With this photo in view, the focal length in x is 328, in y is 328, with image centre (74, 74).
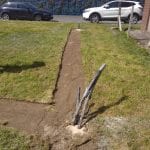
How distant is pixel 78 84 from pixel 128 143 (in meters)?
2.90

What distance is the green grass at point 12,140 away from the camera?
547 cm

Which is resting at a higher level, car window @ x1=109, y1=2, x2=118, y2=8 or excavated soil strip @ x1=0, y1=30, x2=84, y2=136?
car window @ x1=109, y1=2, x2=118, y2=8

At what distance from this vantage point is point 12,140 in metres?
5.65

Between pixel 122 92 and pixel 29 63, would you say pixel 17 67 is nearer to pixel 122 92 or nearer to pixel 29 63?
pixel 29 63

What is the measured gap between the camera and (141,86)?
833 centimetres

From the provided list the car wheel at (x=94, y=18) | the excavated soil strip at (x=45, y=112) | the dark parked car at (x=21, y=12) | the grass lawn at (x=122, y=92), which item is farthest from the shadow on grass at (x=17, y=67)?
the car wheel at (x=94, y=18)

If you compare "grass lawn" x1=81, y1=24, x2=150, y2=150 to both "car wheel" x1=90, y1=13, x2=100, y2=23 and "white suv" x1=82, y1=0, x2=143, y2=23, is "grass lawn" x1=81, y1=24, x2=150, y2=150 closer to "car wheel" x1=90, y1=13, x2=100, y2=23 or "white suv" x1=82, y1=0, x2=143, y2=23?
"white suv" x1=82, y1=0, x2=143, y2=23

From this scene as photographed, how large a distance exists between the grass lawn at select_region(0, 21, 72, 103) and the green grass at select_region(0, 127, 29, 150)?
1514 millimetres

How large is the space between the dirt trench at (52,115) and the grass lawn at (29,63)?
276 mm

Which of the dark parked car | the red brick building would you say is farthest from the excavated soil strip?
the dark parked car

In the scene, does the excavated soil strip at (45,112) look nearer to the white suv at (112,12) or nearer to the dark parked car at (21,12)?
the dark parked car at (21,12)

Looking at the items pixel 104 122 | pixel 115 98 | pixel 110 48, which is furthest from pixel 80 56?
pixel 104 122

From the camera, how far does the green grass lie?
5469 millimetres

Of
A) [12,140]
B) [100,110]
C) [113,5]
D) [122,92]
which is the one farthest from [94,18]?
[12,140]
